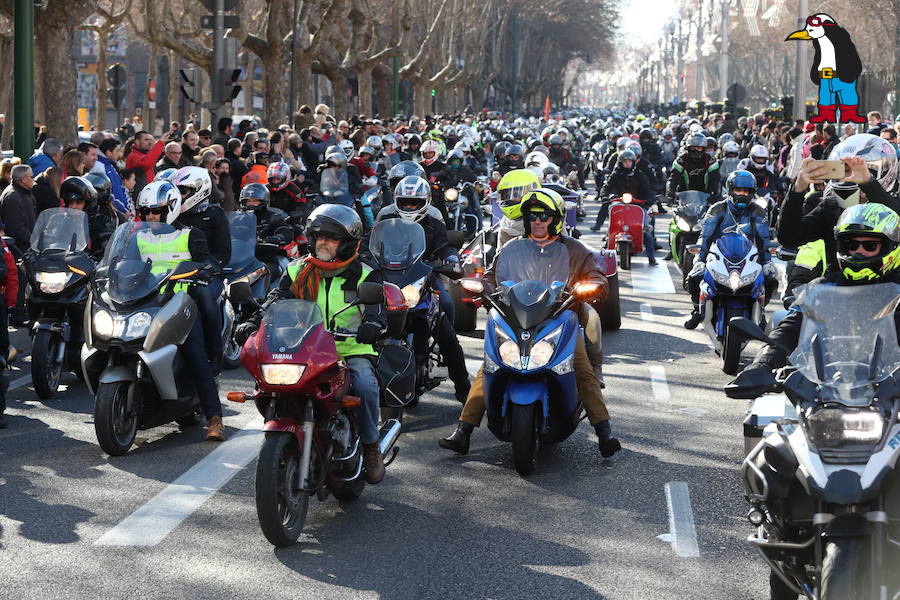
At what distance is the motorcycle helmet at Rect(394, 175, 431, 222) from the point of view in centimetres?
1173

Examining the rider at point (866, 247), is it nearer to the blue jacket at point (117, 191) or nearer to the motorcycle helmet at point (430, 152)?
the blue jacket at point (117, 191)

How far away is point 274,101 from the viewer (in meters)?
37.2

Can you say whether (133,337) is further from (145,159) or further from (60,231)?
(145,159)

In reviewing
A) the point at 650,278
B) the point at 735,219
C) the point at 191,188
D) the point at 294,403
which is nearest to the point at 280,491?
the point at 294,403

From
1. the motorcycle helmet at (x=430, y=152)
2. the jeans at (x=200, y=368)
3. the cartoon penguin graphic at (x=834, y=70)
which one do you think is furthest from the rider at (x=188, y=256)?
the cartoon penguin graphic at (x=834, y=70)

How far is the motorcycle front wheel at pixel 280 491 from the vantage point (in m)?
6.68

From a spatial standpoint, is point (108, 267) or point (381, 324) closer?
point (381, 324)

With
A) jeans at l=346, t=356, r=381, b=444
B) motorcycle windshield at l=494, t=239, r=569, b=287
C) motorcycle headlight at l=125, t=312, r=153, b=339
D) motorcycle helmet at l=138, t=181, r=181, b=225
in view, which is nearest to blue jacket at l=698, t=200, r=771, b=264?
motorcycle windshield at l=494, t=239, r=569, b=287

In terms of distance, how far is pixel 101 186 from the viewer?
41.5 ft

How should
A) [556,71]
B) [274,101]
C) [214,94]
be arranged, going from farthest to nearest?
[556,71] → [274,101] → [214,94]

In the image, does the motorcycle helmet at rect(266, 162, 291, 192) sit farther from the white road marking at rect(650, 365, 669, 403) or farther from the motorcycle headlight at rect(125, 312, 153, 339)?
the motorcycle headlight at rect(125, 312, 153, 339)

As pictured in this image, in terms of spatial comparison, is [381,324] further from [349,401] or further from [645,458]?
[645,458]

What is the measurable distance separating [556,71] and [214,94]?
4838 inches

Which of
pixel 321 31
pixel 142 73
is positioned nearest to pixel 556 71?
pixel 142 73
